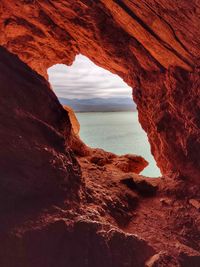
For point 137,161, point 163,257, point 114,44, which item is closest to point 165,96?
point 114,44

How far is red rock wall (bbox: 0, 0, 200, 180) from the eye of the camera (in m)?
5.79

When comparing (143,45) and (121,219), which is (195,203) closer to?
(121,219)

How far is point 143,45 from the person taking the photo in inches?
281

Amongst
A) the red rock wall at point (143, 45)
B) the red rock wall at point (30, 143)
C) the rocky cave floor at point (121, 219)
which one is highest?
the red rock wall at point (143, 45)

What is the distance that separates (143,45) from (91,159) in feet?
16.7

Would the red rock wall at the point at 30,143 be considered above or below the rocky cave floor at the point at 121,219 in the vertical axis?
above

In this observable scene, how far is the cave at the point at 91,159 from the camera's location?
399 cm

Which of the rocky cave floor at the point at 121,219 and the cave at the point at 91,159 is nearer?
the rocky cave floor at the point at 121,219

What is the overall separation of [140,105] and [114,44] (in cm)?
252

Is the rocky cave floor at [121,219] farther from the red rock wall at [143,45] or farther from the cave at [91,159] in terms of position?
the red rock wall at [143,45]

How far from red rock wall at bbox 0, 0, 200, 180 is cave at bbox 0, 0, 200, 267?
3cm

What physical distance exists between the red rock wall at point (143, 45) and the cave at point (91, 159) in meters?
0.03

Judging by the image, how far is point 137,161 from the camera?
41.2ft

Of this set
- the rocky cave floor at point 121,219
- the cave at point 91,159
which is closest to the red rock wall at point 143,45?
the cave at point 91,159
